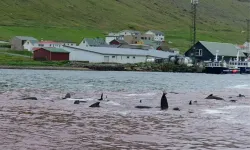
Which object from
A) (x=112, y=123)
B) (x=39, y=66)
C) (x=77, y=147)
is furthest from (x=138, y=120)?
(x=39, y=66)

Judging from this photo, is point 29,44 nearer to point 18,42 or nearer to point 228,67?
point 18,42

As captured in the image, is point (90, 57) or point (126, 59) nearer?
point (90, 57)

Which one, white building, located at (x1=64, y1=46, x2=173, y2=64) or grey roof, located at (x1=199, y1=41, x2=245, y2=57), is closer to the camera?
white building, located at (x1=64, y1=46, x2=173, y2=64)

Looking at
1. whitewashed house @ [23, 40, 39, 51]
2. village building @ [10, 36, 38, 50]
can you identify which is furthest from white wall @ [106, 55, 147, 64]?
village building @ [10, 36, 38, 50]

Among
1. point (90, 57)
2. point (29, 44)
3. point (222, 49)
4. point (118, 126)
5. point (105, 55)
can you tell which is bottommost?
point (118, 126)

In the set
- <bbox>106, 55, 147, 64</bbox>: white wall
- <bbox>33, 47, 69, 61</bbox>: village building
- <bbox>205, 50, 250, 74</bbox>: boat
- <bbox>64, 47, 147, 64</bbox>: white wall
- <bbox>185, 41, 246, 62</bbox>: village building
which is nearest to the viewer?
<bbox>33, 47, 69, 61</bbox>: village building

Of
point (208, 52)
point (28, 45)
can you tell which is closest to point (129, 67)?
point (208, 52)

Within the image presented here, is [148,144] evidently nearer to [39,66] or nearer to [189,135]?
[189,135]

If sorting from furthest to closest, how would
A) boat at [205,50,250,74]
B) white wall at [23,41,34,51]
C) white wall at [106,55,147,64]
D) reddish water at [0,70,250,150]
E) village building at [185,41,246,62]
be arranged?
white wall at [23,41,34,51] < village building at [185,41,246,62] < white wall at [106,55,147,64] < boat at [205,50,250,74] < reddish water at [0,70,250,150]

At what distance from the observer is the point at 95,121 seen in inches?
1315

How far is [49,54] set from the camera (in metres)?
137

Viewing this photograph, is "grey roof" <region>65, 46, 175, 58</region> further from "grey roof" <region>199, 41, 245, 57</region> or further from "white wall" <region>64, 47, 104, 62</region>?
"grey roof" <region>199, 41, 245, 57</region>

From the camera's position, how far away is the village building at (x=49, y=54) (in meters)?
136

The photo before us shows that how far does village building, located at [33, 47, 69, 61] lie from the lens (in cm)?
13612
